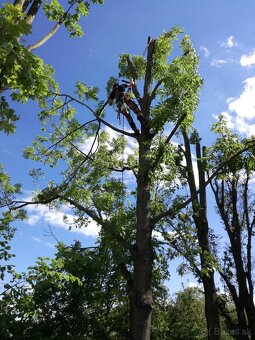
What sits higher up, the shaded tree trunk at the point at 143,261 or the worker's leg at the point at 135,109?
the worker's leg at the point at 135,109

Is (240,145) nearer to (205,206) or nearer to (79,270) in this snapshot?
(205,206)

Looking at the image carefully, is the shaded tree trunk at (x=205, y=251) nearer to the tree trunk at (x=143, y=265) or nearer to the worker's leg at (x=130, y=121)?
the tree trunk at (x=143, y=265)

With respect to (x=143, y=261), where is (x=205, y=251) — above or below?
above

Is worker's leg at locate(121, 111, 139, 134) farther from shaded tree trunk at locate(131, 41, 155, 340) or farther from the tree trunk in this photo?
the tree trunk

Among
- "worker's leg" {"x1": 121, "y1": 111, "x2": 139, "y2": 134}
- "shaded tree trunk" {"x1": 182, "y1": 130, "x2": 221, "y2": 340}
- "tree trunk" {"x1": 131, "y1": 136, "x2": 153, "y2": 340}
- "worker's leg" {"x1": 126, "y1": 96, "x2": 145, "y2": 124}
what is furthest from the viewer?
"shaded tree trunk" {"x1": 182, "y1": 130, "x2": 221, "y2": 340}

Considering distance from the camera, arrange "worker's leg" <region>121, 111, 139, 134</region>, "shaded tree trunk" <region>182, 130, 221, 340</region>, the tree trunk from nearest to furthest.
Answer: the tree trunk → "worker's leg" <region>121, 111, 139, 134</region> → "shaded tree trunk" <region>182, 130, 221, 340</region>

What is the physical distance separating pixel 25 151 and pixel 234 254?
882cm

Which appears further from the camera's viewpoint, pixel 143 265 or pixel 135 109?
pixel 135 109

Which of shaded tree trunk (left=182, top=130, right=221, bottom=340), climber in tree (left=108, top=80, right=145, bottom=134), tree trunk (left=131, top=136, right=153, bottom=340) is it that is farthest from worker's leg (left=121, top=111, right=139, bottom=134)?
shaded tree trunk (left=182, top=130, right=221, bottom=340)

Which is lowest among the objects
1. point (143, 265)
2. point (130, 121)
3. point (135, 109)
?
point (143, 265)

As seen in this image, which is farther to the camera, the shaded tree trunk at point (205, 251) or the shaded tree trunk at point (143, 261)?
the shaded tree trunk at point (205, 251)

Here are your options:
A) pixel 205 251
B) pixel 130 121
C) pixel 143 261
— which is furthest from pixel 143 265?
pixel 130 121

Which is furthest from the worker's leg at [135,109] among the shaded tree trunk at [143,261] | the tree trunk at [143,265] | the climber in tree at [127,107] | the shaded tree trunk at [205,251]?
the shaded tree trunk at [205,251]

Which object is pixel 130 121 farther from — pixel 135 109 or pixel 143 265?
pixel 143 265
